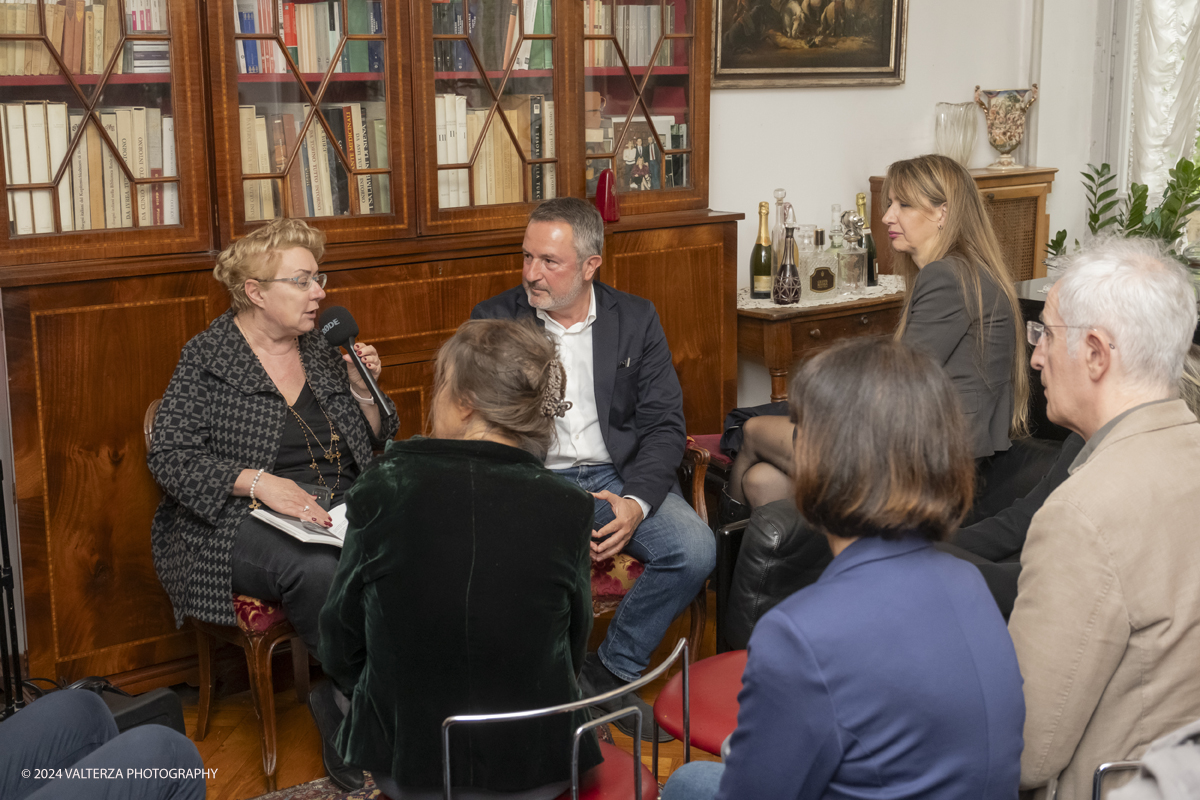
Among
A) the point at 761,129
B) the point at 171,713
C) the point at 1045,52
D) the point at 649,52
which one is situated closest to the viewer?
the point at 171,713

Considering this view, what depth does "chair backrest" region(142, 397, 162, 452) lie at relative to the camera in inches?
→ 103

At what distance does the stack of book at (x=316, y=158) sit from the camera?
280 cm

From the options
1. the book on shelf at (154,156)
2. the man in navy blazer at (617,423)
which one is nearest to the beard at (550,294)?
the man in navy blazer at (617,423)

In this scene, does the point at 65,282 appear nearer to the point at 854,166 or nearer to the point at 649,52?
the point at 649,52

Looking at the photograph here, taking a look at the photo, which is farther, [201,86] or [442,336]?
[442,336]

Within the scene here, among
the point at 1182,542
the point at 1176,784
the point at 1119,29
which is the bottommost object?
the point at 1176,784

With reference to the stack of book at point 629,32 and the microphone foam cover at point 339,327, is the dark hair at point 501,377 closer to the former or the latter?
the microphone foam cover at point 339,327


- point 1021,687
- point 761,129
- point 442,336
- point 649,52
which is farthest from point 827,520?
point 761,129

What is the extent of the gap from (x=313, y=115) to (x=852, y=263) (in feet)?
6.97

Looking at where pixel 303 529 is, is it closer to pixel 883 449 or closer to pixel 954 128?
pixel 883 449

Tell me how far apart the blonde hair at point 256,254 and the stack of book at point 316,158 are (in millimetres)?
173

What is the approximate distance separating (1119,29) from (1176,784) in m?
5.09

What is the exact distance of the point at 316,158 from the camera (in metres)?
2.90

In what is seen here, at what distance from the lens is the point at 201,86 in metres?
2.65
